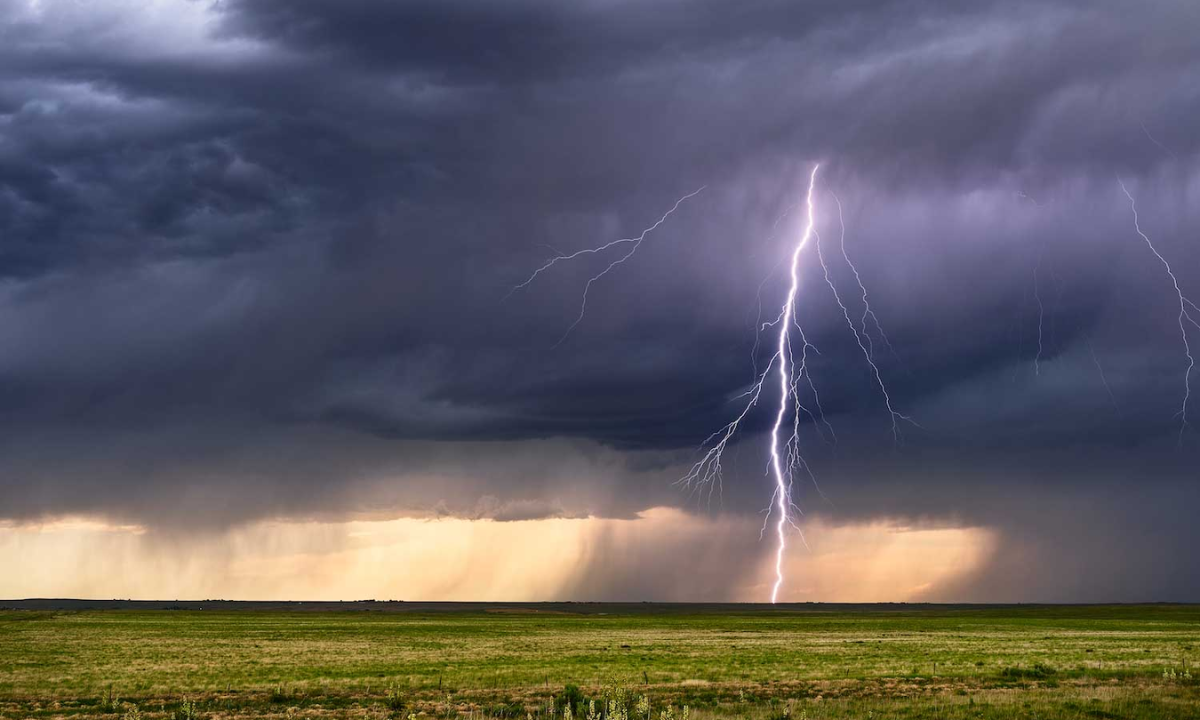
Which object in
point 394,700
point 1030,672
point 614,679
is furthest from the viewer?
point 1030,672

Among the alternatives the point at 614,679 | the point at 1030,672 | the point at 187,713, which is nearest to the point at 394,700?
the point at 187,713

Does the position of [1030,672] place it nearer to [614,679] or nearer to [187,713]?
[614,679]

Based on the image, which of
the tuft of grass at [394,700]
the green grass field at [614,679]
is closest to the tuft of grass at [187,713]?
the green grass field at [614,679]

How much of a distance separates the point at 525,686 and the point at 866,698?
11.4 meters

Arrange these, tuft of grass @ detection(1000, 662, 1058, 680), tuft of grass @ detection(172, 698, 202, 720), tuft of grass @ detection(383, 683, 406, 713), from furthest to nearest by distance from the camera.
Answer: tuft of grass @ detection(1000, 662, 1058, 680) < tuft of grass @ detection(383, 683, 406, 713) < tuft of grass @ detection(172, 698, 202, 720)

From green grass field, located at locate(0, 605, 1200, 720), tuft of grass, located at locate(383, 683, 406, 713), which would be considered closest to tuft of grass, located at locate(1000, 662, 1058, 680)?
green grass field, located at locate(0, 605, 1200, 720)

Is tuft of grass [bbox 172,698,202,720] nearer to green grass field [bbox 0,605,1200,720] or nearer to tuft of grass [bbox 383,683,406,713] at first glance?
green grass field [bbox 0,605,1200,720]

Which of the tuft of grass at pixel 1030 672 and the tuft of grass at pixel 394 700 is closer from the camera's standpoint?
the tuft of grass at pixel 394 700

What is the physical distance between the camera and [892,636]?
67750mm

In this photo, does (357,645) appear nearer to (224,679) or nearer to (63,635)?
(224,679)

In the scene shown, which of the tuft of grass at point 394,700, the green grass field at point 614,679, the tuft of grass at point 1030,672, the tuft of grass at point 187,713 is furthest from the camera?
the tuft of grass at point 1030,672

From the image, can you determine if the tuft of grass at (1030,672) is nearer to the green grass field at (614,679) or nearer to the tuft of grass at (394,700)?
the green grass field at (614,679)

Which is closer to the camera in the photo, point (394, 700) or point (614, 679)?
point (394, 700)

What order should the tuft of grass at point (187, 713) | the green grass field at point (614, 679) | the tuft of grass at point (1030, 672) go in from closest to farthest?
the tuft of grass at point (187, 713) → the green grass field at point (614, 679) → the tuft of grass at point (1030, 672)
